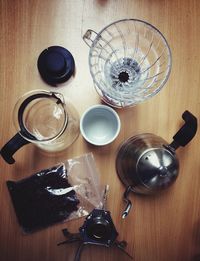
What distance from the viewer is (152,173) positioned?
0.78 metres

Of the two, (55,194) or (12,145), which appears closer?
(12,145)

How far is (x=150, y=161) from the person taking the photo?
31.0 inches

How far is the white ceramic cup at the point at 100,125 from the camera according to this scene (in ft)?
2.83

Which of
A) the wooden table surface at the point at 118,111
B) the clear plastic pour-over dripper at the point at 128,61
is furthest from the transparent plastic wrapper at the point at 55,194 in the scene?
the clear plastic pour-over dripper at the point at 128,61

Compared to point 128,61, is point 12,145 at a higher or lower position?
lower

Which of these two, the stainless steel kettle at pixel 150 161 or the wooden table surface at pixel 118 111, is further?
the wooden table surface at pixel 118 111

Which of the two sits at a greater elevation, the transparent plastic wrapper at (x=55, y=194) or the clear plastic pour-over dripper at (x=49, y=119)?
the clear plastic pour-over dripper at (x=49, y=119)

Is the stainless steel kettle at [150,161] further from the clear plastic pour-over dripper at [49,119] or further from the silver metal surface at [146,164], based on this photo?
the clear plastic pour-over dripper at [49,119]

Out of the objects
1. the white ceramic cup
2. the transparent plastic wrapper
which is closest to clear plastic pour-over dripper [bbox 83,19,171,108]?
the white ceramic cup

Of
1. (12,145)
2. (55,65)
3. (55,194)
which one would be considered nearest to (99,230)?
(55,194)

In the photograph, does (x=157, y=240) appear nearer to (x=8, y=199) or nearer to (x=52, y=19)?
(x=8, y=199)

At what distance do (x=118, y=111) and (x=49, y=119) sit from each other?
18cm

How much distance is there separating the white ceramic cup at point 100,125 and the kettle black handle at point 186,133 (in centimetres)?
14

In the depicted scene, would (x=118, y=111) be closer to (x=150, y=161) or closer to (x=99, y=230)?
(x=150, y=161)
